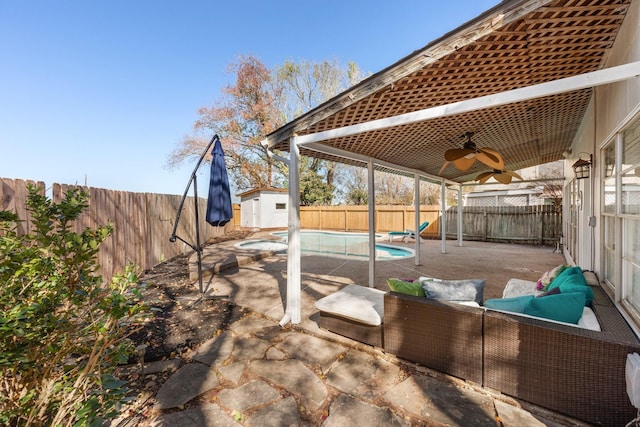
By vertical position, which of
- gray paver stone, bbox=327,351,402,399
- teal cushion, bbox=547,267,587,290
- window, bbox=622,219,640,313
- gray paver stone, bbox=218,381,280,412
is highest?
window, bbox=622,219,640,313

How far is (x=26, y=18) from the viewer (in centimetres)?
560

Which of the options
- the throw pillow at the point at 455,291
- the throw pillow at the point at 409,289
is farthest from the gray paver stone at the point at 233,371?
the throw pillow at the point at 455,291

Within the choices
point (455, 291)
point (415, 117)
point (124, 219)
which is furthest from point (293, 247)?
point (124, 219)

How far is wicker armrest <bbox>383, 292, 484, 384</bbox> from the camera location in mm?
2150

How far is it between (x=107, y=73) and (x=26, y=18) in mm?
4009

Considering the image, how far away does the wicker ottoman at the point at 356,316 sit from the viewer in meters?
2.70

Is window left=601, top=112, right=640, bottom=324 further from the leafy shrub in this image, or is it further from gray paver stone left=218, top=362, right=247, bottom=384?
the leafy shrub

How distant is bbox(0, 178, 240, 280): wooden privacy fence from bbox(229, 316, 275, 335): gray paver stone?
1.21m

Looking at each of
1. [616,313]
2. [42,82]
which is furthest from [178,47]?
[616,313]

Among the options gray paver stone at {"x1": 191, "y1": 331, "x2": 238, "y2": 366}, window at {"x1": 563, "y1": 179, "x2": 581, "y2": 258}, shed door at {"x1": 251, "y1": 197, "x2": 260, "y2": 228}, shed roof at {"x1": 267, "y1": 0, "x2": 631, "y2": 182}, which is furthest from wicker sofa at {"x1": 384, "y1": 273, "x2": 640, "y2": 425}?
shed door at {"x1": 251, "y1": 197, "x2": 260, "y2": 228}

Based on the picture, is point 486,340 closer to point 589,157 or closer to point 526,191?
point 589,157

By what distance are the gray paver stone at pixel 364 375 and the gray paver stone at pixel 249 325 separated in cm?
116

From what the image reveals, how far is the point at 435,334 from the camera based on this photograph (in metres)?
2.32

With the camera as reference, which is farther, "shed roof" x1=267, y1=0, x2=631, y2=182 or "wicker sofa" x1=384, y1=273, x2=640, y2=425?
"shed roof" x1=267, y1=0, x2=631, y2=182
